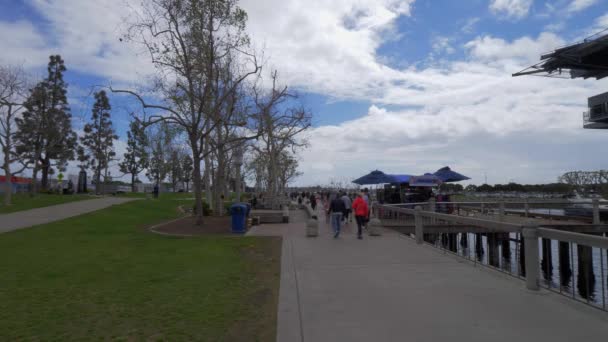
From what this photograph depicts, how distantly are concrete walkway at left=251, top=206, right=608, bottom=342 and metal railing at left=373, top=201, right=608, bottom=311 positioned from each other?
51cm

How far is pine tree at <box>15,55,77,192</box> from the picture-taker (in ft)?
124

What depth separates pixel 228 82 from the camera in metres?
22.2

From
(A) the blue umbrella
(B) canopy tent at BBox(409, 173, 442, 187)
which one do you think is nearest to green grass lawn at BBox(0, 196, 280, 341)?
(B) canopy tent at BBox(409, 173, 442, 187)

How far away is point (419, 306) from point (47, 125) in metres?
41.2

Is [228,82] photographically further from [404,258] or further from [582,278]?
[582,278]

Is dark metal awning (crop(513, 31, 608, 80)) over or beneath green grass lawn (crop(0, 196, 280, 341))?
over

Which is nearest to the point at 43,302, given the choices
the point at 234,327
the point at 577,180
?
the point at 234,327

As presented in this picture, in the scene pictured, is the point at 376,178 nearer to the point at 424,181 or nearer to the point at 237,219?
the point at 424,181

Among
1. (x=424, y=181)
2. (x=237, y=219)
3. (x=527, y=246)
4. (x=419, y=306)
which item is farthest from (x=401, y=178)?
(x=419, y=306)

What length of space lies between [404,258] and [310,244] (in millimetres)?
3657

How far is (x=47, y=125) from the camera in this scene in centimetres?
3797

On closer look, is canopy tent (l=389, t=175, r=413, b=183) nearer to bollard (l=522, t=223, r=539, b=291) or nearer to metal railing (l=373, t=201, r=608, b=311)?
metal railing (l=373, t=201, r=608, b=311)

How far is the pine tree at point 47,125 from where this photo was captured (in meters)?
37.8

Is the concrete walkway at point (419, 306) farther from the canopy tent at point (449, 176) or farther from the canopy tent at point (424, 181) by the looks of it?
the canopy tent at point (449, 176)
